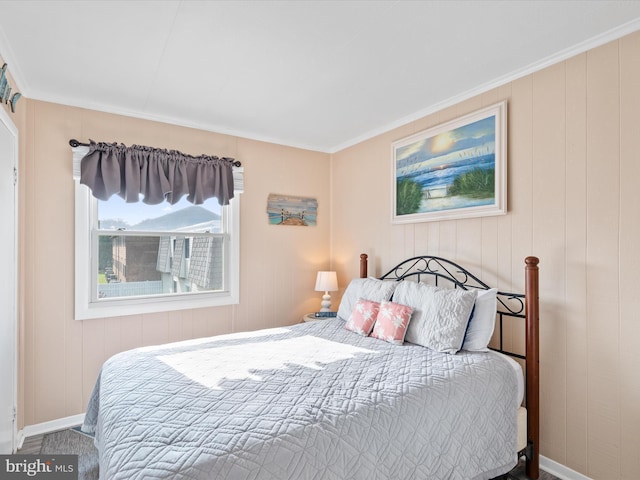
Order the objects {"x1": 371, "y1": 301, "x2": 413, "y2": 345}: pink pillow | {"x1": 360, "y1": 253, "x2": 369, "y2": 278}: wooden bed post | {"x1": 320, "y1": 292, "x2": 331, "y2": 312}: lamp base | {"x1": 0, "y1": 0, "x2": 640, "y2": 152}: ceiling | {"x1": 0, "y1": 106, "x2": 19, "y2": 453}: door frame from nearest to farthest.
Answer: {"x1": 0, "y1": 0, "x2": 640, "y2": 152}: ceiling
{"x1": 0, "y1": 106, "x2": 19, "y2": 453}: door frame
{"x1": 371, "y1": 301, "x2": 413, "y2": 345}: pink pillow
{"x1": 360, "y1": 253, "x2": 369, "y2": 278}: wooden bed post
{"x1": 320, "y1": 292, "x2": 331, "y2": 312}: lamp base

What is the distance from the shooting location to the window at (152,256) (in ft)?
9.45

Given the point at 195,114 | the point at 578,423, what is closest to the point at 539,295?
the point at 578,423

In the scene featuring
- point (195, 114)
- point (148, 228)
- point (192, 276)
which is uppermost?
point (195, 114)

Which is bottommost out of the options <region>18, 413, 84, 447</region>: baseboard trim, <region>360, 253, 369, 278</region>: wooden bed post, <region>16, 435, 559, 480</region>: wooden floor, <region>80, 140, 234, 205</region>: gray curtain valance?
<region>16, 435, 559, 480</region>: wooden floor

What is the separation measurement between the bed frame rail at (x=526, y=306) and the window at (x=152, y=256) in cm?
187

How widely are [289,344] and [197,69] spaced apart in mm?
1925

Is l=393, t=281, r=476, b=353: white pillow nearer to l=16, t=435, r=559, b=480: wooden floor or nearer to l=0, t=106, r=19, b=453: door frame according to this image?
l=16, t=435, r=559, b=480: wooden floor

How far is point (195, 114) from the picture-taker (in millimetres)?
3135

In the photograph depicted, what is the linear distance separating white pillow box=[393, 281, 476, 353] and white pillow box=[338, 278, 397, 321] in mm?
260

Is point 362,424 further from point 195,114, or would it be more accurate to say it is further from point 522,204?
point 195,114

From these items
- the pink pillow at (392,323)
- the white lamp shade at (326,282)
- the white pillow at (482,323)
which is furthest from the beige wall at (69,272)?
the white pillow at (482,323)

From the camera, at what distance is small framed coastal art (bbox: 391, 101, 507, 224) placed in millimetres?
2498

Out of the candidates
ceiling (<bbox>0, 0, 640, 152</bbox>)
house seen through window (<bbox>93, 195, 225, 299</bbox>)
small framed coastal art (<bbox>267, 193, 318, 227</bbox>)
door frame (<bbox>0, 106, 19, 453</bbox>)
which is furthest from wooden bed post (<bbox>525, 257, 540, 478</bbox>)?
door frame (<bbox>0, 106, 19, 453</bbox>)

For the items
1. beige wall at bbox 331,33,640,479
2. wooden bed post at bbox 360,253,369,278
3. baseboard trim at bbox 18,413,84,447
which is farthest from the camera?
wooden bed post at bbox 360,253,369,278
